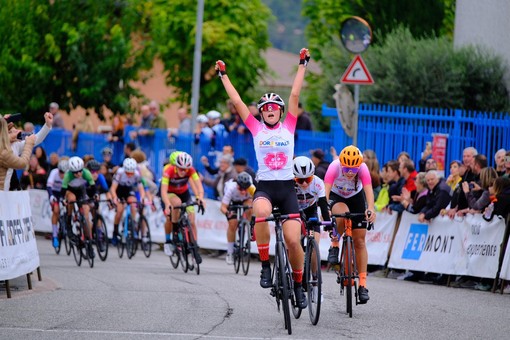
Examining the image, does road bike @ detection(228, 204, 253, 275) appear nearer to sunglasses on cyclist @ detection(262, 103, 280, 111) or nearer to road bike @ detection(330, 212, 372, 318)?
road bike @ detection(330, 212, 372, 318)

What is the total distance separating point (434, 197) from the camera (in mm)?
18812

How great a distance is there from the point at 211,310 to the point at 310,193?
1.76 meters

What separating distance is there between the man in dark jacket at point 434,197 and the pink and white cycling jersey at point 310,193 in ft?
17.2

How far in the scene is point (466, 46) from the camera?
27.4m

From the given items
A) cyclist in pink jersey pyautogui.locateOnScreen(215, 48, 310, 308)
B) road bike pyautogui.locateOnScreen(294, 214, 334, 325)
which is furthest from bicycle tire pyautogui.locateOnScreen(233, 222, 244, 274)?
cyclist in pink jersey pyautogui.locateOnScreen(215, 48, 310, 308)

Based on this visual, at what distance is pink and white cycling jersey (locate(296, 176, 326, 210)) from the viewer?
539 inches

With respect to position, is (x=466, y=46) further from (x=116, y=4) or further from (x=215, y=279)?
(x=116, y=4)

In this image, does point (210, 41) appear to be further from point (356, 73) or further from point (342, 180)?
point (342, 180)

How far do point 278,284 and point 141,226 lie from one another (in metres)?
11.1

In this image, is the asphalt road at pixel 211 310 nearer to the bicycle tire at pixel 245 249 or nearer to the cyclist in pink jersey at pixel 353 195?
the bicycle tire at pixel 245 249

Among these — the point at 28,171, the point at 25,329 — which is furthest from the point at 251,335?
the point at 28,171

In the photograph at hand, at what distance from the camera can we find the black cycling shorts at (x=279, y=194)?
12.3 metres

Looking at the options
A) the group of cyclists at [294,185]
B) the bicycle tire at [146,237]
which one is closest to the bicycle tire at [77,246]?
the bicycle tire at [146,237]

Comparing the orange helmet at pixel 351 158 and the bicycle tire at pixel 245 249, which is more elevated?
the orange helmet at pixel 351 158
